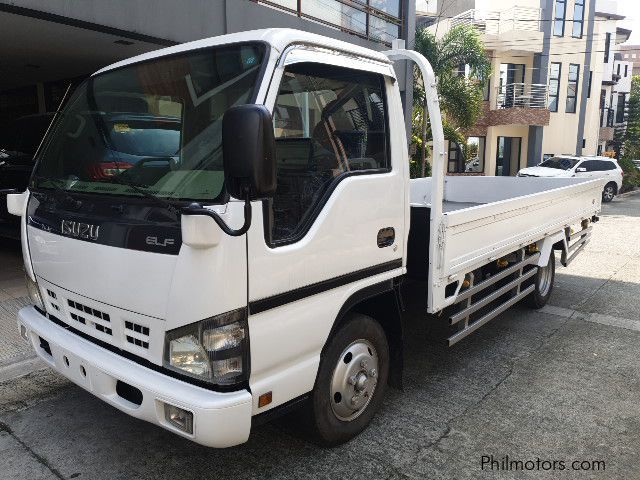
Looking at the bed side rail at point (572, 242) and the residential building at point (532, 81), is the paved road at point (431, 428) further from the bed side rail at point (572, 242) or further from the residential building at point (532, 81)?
the residential building at point (532, 81)

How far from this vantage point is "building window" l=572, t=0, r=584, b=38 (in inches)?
1017

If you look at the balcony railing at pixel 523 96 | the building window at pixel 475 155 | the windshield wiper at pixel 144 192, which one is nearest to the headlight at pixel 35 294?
the windshield wiper at pixel 144 192

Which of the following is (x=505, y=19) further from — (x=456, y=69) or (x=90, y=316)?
(x=90, y=316)

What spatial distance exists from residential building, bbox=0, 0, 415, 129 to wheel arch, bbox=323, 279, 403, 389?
4832 millimetres

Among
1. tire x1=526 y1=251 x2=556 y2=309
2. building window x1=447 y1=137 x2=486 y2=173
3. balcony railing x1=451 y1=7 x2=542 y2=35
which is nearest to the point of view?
tire x1=526 y1=251 x2=556 y2=309

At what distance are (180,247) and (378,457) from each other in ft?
5.60

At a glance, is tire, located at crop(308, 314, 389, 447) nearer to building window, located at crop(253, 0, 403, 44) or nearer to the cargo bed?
the cargo bed

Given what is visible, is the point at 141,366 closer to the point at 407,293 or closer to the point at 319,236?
the point at 319,236

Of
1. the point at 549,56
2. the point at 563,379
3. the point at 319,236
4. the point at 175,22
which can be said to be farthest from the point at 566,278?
the point at 549,56

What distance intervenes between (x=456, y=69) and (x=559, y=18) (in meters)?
12.2

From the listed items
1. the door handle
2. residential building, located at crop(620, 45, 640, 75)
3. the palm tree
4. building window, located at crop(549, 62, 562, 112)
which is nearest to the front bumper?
the door handle

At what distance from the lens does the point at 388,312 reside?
322cm

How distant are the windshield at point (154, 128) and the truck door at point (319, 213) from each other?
27 centimetres

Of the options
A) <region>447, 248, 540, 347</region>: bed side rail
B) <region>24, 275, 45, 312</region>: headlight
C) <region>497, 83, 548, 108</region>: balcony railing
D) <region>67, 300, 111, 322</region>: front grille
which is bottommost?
<region>447, 248, 540, 347</region>: bed side rail
